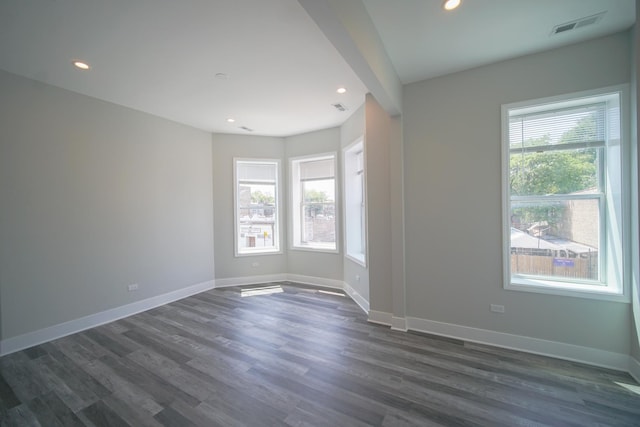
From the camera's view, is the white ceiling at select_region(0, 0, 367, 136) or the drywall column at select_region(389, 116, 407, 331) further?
the drywall column at select_region(389, 116, 407, 331)

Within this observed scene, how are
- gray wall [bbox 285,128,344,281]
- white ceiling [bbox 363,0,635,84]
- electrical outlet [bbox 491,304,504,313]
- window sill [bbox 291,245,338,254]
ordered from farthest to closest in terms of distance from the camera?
window sill [bbox 291,245,338,254], gray wall [bbox 285,128,344,281], electrical outlet [bbox 491,304,504,313], white ceiling [bbox 363,0,635,84]

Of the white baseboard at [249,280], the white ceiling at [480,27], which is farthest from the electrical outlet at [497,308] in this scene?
the white baseboard at [249,280]

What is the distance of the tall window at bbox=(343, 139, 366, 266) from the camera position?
4.25 m

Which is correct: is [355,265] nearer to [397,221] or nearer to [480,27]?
[397,221]

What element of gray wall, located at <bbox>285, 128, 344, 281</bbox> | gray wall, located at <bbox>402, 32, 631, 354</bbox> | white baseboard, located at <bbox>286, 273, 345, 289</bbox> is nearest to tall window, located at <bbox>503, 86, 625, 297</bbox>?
gray wall, located at <bbox>402, 32, 631, 354</bbox>

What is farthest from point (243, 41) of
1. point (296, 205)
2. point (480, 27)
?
point (296, 205)

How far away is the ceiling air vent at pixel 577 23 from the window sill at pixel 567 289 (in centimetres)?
234

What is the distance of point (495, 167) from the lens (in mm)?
2604

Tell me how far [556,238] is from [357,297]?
2.51 metres

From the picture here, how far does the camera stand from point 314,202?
491 cm

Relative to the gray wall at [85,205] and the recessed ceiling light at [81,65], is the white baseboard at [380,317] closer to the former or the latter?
the gray wall at [85,205]

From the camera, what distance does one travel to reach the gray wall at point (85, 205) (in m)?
2.65

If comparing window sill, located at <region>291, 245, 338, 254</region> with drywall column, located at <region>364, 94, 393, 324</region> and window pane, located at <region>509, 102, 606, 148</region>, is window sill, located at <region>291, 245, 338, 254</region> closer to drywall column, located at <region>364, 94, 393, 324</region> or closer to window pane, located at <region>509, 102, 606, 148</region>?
drywall column, located at <region>364, 94, 393, 324</region>

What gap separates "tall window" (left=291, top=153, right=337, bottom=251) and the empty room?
103 centimetres
